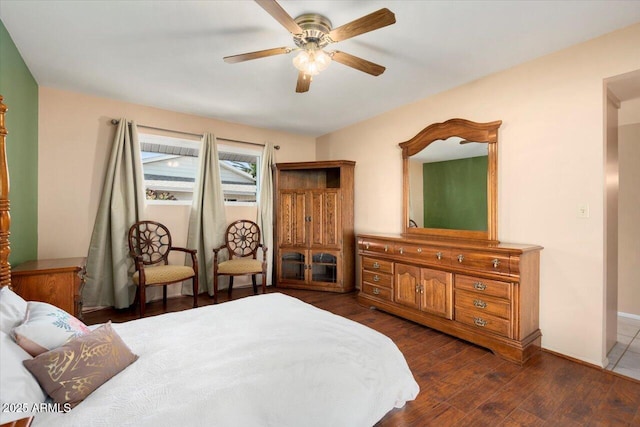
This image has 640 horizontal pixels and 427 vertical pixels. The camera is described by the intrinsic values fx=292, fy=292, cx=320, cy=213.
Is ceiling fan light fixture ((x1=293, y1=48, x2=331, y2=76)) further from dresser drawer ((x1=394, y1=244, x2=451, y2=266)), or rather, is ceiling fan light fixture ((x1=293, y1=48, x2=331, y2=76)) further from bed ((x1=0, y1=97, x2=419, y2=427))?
dresser drawer ((x1=394, y1=244, x2=451, y2=266))

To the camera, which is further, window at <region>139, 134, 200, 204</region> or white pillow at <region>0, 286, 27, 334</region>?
window at <region>139, 134, 200, 204</region>

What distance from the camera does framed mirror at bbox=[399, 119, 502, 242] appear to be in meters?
2.80

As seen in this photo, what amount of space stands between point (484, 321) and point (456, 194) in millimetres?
1269

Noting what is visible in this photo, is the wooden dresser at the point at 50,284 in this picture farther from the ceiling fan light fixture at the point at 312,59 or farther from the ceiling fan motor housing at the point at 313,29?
the ceiling fan motor housing at the point at 313,29

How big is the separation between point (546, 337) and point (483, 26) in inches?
98.0

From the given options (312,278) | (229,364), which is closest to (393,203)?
(312,278)

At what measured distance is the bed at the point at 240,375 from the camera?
0.91 metres

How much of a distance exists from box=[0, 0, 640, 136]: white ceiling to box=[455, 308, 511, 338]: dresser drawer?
2170 millimetres

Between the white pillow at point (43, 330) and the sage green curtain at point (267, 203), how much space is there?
315 centimetres

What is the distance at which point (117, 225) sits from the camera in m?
3.37

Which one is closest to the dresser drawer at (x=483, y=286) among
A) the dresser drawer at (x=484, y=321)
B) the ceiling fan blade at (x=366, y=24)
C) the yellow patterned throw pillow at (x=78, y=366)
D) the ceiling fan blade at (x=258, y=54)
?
the dresser drawer at (x=484, y=321)

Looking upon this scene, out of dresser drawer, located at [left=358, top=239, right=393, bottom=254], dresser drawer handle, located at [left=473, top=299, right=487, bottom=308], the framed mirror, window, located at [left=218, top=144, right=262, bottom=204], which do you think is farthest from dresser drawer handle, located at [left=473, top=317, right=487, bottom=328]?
window, located at [left=218, top=144, right=262, bottom=204]

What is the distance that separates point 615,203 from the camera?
8.04 ft

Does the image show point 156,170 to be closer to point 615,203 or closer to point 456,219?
point 456,219
